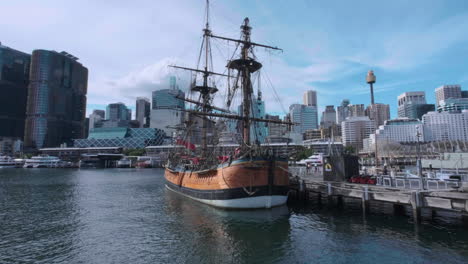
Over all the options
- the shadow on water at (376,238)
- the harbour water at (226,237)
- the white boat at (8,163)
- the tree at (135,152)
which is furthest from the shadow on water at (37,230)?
the tree at (135,152)

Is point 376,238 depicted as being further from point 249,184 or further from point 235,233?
point 249,184

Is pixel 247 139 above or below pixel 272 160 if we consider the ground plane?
above

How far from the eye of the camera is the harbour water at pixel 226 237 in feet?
44.4

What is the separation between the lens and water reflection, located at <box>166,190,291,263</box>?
Result: 1388 centimetres

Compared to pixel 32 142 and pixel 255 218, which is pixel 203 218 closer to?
pixel 255 218

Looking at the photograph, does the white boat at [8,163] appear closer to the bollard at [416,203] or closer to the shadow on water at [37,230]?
the shadow on water at [37,230]

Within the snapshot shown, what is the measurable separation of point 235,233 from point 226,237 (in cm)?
97

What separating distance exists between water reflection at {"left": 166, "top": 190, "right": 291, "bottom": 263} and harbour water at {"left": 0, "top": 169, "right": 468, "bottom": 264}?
50 millimetres

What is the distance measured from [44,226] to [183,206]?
39.7 ft

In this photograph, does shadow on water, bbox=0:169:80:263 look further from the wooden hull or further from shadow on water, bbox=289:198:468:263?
shadow on water, bbox=289:198:468:263

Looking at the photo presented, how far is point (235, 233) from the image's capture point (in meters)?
17.7

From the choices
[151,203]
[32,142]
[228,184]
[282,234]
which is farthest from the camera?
[32,142]

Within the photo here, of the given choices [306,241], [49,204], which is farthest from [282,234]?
[49,204]

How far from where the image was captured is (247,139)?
28.9 metres
